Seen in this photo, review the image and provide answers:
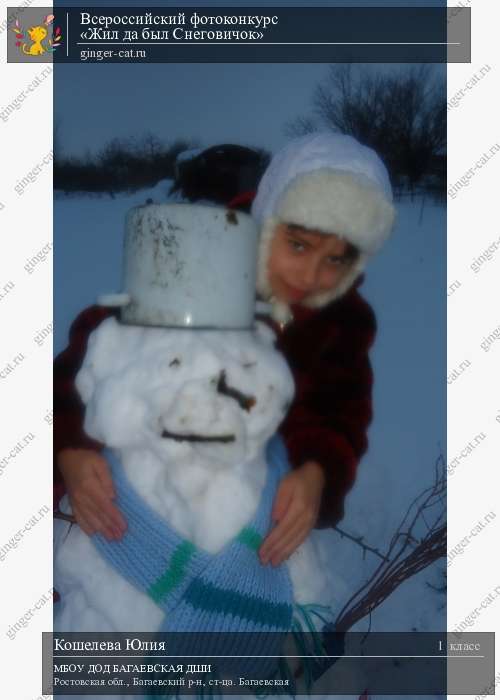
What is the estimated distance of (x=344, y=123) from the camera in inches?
34.3

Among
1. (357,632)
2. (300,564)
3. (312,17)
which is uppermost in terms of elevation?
(312,17)

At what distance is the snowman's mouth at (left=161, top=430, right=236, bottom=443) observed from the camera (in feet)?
2.00

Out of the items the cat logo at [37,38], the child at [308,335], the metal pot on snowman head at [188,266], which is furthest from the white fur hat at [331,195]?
the cat logo at [37,38]

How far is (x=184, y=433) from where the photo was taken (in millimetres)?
608

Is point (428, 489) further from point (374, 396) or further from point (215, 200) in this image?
point (215, 200)

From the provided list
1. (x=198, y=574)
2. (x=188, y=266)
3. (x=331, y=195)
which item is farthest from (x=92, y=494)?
(x=331, y=195)

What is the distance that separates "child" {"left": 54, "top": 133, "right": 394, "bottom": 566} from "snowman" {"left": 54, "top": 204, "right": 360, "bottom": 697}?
0.04m

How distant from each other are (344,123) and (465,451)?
1.51 ft

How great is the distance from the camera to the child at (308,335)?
72 cm

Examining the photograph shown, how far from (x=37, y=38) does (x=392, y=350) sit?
63 cm

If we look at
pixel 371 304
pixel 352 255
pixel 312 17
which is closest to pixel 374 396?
pixel 371 304

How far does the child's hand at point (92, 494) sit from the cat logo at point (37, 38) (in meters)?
0.48
